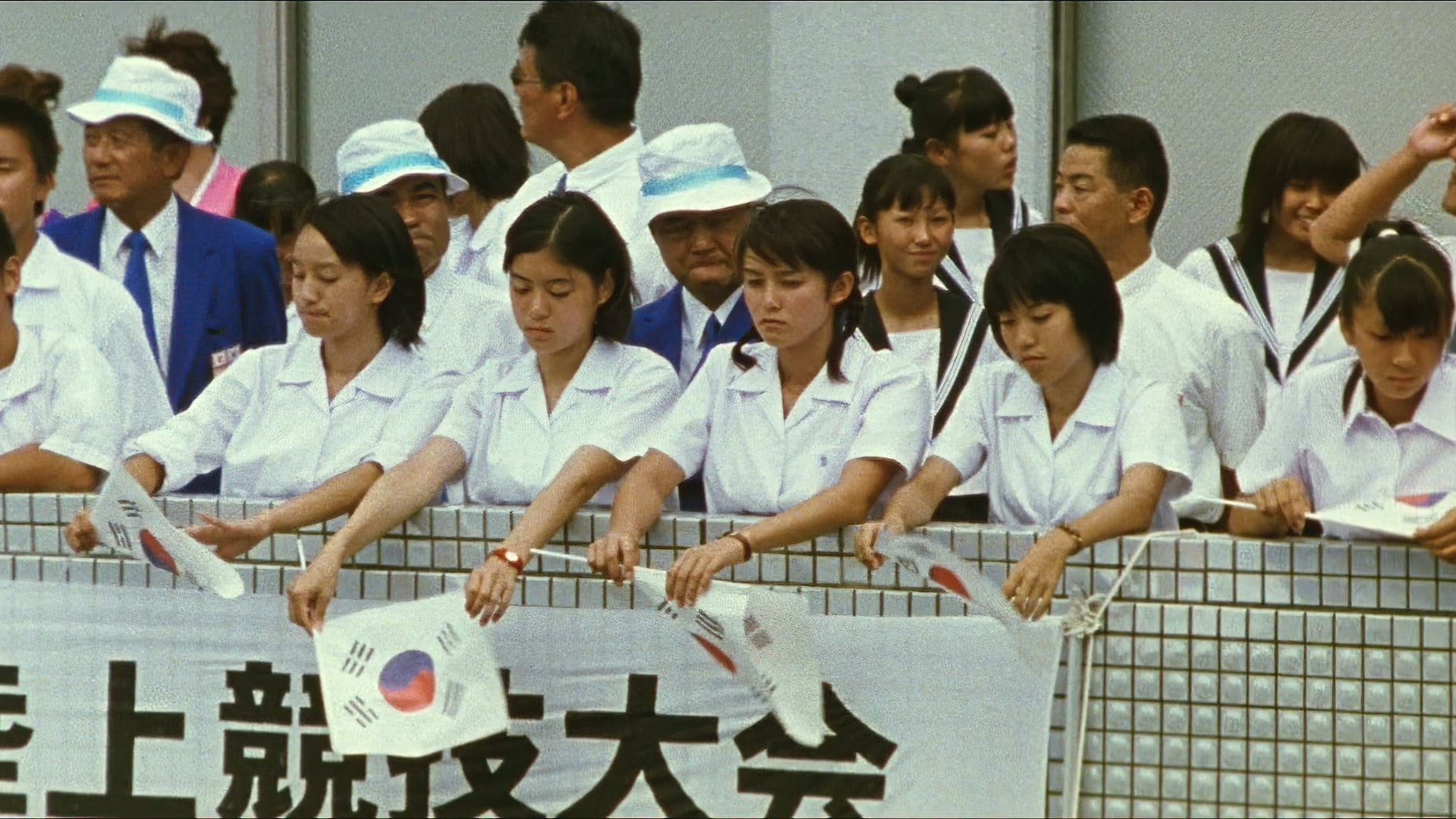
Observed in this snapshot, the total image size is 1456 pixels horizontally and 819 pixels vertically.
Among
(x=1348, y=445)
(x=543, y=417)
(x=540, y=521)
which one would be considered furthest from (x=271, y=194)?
(x=1348, y=445)

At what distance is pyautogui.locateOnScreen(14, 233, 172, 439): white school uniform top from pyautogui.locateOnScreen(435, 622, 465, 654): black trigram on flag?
1408mm

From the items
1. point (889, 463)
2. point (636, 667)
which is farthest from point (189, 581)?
point (889, 463)

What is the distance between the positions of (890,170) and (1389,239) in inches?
60.2

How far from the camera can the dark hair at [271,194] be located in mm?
6762

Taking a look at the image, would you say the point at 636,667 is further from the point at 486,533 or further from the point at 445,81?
the point at 445,81

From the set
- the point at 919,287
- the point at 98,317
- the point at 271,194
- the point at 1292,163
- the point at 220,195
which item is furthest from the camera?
the point at 220,195

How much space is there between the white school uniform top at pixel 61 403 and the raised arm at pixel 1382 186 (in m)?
2.81

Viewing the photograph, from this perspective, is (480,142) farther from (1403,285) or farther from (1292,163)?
(1403,285)

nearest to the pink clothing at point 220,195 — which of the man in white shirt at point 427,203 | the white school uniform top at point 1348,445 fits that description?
the man in white shirt at point 427,203

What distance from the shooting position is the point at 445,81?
333 inches

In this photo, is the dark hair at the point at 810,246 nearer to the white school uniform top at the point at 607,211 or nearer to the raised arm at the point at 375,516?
the raised arm at the point at 375,516

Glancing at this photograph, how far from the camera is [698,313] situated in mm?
5625

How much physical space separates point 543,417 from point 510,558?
25.7 inches

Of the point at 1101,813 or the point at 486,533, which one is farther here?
the point at 486,533
